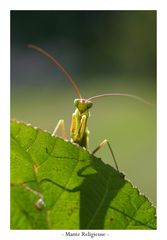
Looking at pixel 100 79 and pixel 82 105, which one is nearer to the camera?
pixel 82 105

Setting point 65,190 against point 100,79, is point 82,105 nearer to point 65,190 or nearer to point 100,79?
point 65,190

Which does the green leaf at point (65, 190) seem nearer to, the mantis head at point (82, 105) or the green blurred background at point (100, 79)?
the mantis head at point (82, 105)

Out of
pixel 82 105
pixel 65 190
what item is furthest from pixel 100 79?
pixel 65 190
